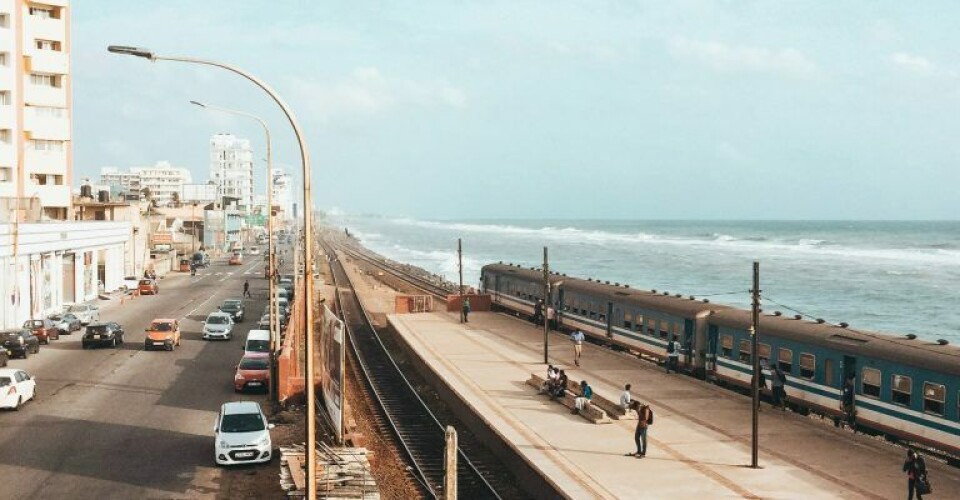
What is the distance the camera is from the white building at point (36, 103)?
63.8m

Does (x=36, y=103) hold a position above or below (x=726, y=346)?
above

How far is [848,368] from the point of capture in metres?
26.6

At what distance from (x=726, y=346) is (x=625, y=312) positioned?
927cm

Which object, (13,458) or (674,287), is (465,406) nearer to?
(13,458)

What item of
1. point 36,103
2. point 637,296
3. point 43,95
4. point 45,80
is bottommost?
point 637,296

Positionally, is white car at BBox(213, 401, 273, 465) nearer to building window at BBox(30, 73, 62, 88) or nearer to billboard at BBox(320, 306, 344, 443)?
billboard at BBox(320, 306, 344, 443)

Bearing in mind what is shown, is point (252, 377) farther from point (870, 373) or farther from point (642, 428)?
point (870, 373)

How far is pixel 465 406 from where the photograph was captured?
29562mm

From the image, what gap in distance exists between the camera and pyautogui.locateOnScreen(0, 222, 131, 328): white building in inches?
1939

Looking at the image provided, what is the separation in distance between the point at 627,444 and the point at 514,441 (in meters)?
3.04

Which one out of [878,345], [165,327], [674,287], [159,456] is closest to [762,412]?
[878,345]

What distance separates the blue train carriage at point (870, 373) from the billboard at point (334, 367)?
14475 millimetres

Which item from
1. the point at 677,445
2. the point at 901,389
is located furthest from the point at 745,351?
the point at 677,445

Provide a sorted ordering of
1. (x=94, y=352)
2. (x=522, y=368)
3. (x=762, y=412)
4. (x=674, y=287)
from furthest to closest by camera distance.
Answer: (x=674, y=287)
(x=94, y=352)
(x=522, y=368)
(x=762, y=412)
